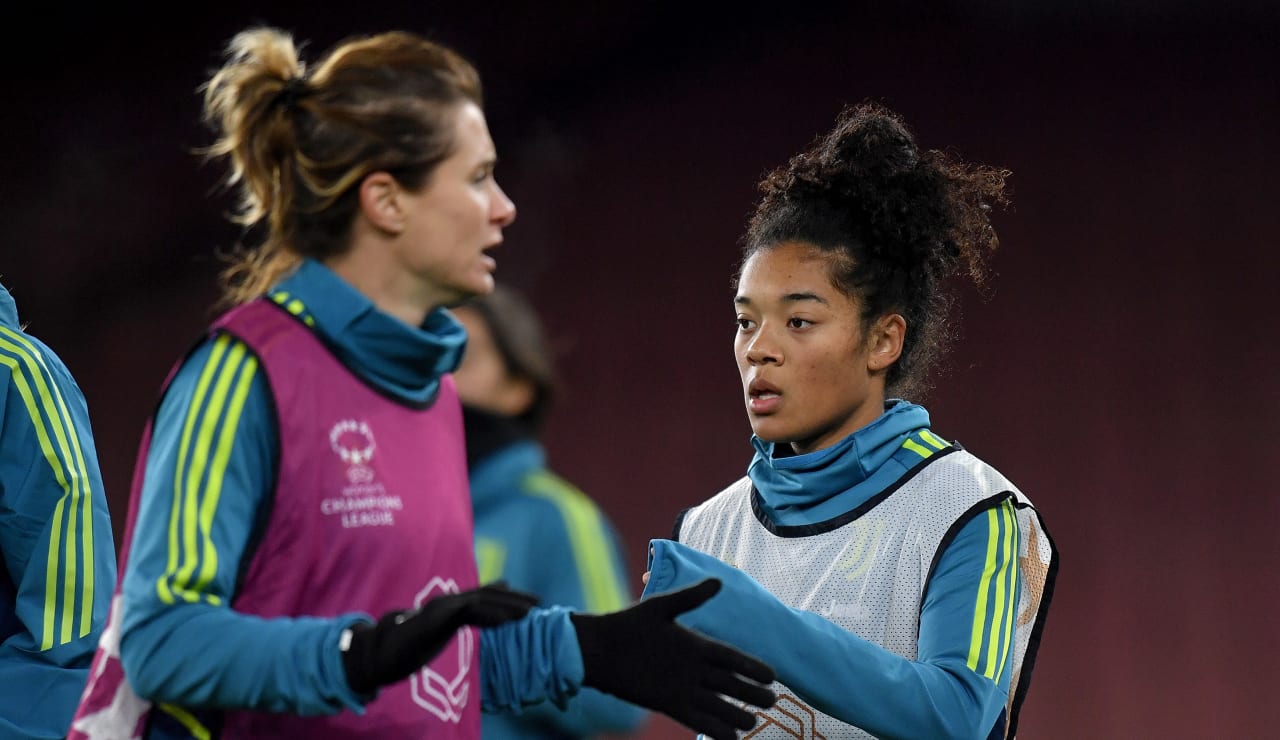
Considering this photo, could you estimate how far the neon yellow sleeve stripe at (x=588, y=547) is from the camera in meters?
1.54

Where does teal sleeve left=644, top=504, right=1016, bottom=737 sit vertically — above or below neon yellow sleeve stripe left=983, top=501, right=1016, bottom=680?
below

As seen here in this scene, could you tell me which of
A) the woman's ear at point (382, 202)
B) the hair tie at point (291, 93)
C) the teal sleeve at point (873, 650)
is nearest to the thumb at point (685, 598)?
the teal sleeve at point (873, 650)

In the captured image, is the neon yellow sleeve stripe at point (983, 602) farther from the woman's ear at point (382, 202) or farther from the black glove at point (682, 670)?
the woman's ear at point (382, 202)

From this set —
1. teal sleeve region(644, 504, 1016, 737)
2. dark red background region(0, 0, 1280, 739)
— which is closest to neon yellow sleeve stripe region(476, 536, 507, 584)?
teal sleeve region(644, 504, 1016, 737)

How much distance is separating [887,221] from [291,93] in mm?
935

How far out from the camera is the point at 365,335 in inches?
46.0

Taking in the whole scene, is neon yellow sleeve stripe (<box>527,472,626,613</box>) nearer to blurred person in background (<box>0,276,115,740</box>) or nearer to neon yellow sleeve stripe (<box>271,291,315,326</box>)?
neon yellow sleeve stripe (<box>271,291,315,326</box>)

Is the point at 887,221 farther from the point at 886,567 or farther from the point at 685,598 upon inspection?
the point at 685,598

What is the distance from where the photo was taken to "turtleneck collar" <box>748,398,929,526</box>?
5.98 ft

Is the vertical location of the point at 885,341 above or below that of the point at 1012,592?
above

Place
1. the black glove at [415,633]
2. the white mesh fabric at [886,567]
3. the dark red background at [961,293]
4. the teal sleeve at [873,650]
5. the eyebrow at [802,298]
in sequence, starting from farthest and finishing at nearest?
1. the dark red background at [961,293]
2. the eyebrow at [802,298]
3. the white mesh fabric at [886,567]
4. the teal sleeve at [873,650]
5. the black glove at [415,633]

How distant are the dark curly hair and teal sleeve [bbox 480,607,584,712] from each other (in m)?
0.77

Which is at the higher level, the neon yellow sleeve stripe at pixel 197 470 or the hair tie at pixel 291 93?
the hair tie at pixel 291 93

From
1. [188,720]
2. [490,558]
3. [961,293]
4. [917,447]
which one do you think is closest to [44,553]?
[490,558]
